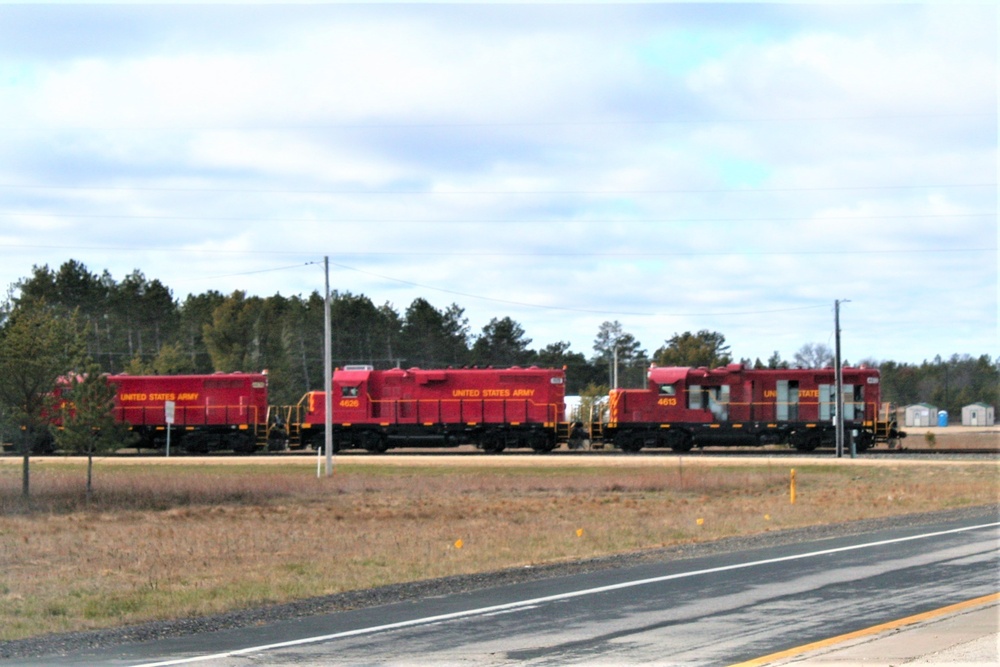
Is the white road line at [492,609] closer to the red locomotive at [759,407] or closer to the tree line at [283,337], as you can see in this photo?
the red locomotive at [759,407]

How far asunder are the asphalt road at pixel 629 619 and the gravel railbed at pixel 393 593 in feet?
1.43

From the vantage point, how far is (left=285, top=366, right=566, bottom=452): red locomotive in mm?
52469

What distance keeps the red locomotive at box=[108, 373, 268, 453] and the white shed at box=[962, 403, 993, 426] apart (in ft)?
290

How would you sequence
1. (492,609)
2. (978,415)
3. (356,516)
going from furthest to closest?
(978,415) → (356,516) → (492,609)

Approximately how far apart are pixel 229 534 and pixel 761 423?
3164 centimetres

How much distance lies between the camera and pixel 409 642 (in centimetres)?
1102

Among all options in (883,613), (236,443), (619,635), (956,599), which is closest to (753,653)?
(619,635)

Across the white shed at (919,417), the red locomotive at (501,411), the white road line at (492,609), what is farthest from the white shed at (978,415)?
the white road line at (492,609)

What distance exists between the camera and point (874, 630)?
35.7 ft

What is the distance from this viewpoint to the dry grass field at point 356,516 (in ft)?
52.7

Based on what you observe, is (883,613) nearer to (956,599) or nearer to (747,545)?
(956,599)

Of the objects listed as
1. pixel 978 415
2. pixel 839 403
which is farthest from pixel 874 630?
pixel 978 415

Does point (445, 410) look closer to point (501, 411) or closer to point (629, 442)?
point (501, 411)

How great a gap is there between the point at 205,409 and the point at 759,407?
26.0m
